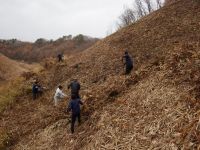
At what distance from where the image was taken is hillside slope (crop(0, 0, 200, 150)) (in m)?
12.5

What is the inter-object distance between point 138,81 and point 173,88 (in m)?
3.09

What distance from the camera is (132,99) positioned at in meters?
15.8

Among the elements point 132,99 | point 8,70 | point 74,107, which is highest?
point 8,70

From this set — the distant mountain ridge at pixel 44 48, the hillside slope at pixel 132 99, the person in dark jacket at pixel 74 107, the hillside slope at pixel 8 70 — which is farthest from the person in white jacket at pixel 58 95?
the distant mountain ridge at pixel 44 48

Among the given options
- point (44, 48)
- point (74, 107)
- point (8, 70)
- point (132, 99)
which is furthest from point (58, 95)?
point (44, 48)

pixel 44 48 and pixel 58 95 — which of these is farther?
pixel 44 48

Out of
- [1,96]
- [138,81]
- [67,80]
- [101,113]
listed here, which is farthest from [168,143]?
[1,96]

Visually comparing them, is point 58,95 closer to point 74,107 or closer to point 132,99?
point 74,107

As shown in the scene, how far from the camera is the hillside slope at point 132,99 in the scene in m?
12.5

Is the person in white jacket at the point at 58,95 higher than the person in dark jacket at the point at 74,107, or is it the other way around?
the person in white jacket at the point at 58,95

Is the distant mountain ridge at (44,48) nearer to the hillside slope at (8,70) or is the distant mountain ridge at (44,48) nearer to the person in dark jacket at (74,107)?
the hillside slope at (8,70)

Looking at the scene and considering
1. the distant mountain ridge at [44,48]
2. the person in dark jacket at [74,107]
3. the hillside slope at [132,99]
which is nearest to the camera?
the hillside slope at [132,99]

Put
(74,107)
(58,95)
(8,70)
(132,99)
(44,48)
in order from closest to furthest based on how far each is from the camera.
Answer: (74,107) < (132,99) < (58,95) < (8,70) < (44,48)

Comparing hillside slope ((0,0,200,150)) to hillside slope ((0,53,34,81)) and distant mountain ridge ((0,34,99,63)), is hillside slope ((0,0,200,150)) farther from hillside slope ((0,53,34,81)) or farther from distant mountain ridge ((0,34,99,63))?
distant mountain ridge ((0,34,99,63))
